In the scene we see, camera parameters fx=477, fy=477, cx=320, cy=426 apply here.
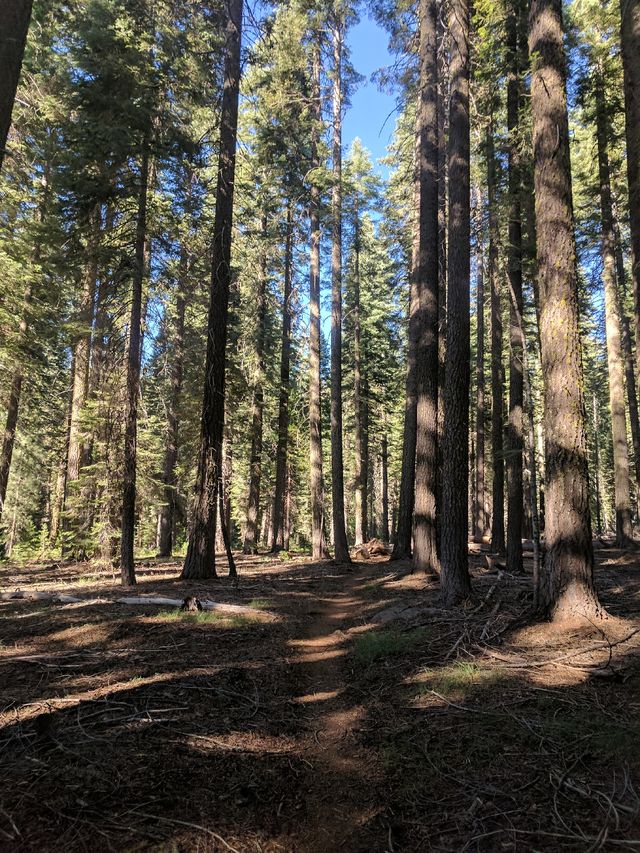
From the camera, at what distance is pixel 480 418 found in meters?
23.6

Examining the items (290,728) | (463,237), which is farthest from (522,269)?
(290,728)

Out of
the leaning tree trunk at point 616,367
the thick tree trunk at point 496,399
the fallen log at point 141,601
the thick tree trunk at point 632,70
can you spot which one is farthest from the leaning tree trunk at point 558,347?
the leaning tree trunk at point 616,367

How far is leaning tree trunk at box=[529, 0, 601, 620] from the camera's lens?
561 centimetres

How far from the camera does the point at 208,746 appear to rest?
135 inches

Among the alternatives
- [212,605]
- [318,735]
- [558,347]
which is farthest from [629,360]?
[318,735]

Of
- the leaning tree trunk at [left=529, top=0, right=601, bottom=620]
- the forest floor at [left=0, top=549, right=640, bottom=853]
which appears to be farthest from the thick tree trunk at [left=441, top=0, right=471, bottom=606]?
the leaning tree trunk at [left=529, top=0, right=601, bottom=620]

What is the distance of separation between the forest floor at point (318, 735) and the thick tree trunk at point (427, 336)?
4550 mm

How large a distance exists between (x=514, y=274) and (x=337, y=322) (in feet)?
22.6

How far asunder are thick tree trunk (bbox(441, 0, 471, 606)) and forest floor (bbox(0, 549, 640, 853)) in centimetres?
99

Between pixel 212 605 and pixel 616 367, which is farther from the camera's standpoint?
pixel 616 367

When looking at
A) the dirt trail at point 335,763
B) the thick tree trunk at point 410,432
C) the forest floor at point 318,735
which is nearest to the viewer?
the forest floor at point 318,735

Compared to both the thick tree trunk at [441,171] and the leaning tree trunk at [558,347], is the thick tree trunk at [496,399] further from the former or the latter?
the leaning tree trunk at [558,347]

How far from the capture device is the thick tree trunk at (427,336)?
11266 mm

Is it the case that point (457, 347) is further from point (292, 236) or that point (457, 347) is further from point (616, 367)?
point (292, 236)
